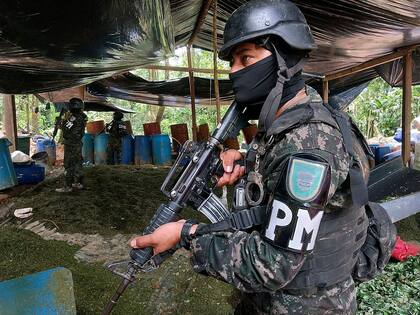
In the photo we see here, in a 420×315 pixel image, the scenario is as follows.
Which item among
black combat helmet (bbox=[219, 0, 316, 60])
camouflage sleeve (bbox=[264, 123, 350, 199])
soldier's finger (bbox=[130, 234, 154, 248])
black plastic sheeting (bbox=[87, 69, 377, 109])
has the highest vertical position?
black plastic sheeting (bbox=[87, 69, 377, 109])

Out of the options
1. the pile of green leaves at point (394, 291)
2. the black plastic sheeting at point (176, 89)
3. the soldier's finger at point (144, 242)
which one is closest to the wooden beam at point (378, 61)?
the black plastic sheeting at point (176, 89)

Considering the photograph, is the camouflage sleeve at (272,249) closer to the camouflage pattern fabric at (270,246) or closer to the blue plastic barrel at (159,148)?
the camouflage pattern fabric at (270,246)

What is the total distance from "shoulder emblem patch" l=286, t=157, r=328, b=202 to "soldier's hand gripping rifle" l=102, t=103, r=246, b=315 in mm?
449

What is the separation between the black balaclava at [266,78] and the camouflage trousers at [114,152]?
711cm

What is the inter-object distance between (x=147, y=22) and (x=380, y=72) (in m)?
5.40

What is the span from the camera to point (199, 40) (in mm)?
5973

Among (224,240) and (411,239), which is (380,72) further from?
(224,240)

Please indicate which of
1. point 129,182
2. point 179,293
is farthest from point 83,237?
point 129,182

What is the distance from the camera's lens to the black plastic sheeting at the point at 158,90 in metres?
7.62

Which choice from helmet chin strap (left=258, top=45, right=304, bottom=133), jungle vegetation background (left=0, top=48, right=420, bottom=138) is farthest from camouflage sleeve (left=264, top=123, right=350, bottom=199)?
jungle vegetation background (left=0, top=48, right=420, bottom=138)

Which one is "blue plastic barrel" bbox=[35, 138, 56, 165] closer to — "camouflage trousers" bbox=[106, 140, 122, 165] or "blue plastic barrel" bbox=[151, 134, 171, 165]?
"camouflage trousers" bbox=[106, 140, 122, 165]

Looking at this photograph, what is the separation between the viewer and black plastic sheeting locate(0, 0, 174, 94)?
173 cm

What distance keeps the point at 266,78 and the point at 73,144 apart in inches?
193

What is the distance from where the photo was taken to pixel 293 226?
881 millimetres
